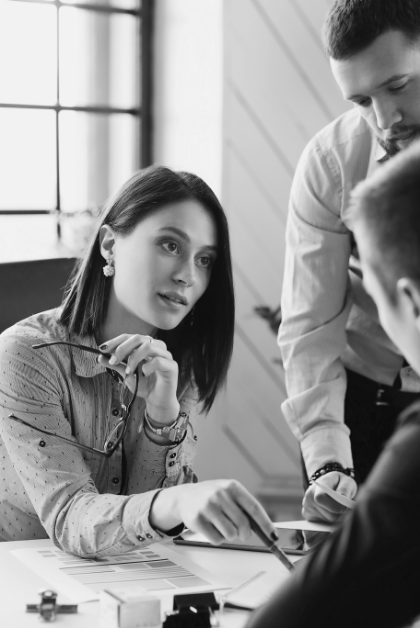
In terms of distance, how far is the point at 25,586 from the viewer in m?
1.16

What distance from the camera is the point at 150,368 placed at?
151cm

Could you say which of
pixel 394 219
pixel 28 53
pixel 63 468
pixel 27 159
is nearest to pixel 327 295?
pixel 63 468

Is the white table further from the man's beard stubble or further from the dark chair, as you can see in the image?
the man's beard stubble

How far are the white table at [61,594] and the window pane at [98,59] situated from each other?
2167 millimetres

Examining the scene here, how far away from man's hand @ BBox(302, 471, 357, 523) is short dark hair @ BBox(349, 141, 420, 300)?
29.6 inches

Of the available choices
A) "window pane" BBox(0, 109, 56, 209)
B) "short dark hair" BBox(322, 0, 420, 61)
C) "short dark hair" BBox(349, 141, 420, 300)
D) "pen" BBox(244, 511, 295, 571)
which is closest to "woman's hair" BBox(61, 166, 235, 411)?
"short dark hair" BBox(322, 0, 420, 61)

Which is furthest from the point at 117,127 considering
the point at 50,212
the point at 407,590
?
the point at 407,590

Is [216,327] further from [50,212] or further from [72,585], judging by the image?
[50,212]

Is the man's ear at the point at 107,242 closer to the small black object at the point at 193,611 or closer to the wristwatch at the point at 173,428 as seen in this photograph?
the wristwatch at the point at 173,428

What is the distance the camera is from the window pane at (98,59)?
124 inches

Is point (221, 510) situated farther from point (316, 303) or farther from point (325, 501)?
point (316, 303)

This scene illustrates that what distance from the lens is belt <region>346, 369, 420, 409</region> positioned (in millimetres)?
1846

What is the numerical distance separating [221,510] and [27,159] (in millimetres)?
2258

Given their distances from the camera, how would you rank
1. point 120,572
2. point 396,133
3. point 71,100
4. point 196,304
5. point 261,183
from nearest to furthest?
point 120,572 → point 396,133 → point 196,304 → point 261,183 → point 71,100
